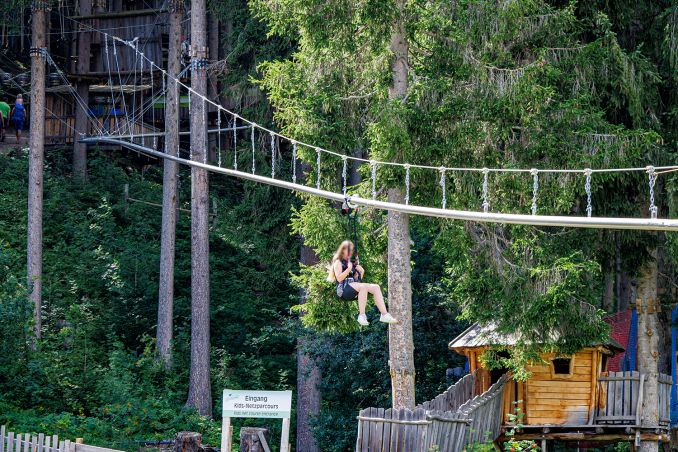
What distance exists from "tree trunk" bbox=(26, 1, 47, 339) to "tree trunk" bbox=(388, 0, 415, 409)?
10.5m

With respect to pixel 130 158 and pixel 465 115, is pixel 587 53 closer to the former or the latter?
pixel 465 115

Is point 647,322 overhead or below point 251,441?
overhead

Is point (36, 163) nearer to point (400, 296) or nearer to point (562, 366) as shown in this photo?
point (400, 296)

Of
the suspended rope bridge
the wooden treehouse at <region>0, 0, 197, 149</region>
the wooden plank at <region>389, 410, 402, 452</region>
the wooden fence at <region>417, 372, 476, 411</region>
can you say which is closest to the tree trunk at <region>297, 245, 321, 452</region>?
the suspended rope bridge

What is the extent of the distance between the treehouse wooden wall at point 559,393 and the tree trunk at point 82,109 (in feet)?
50.7

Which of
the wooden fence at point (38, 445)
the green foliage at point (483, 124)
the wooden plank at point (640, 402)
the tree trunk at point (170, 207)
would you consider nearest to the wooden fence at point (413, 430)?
the green foliage at point (483, 124)

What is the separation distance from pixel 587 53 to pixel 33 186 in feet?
43.3

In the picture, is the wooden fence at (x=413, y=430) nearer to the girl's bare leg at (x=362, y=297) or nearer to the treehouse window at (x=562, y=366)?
the girl's bare leg at (x=362, y=297)

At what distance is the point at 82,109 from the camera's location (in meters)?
33.2

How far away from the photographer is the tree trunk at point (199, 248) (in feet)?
86.7

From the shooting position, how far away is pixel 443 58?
61.4 feet

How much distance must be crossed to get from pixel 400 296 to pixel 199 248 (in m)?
9.52

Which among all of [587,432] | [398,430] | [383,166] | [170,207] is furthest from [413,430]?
[170,207]

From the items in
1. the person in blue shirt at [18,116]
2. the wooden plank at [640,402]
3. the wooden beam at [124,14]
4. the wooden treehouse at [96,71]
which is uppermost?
the wooden beam at [124,14]
